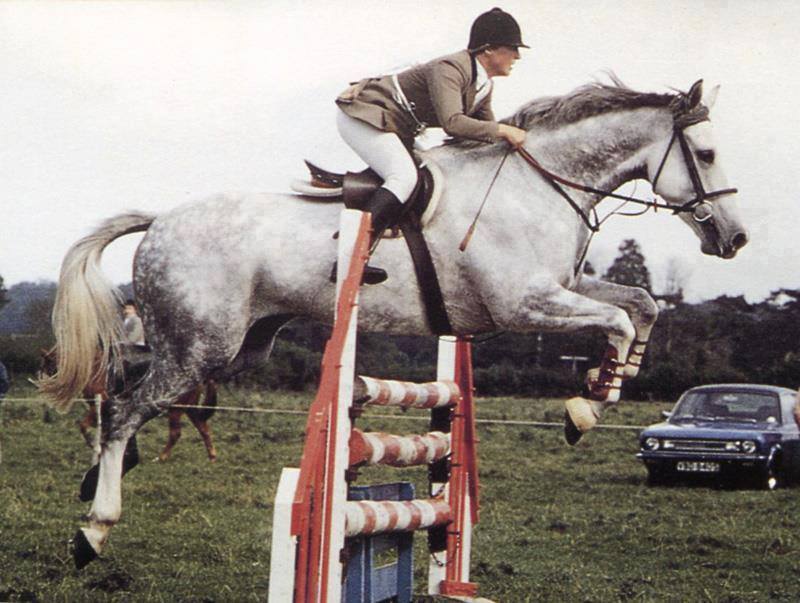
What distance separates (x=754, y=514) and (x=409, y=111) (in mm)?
6156

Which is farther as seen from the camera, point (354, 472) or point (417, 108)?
point (417, 108)

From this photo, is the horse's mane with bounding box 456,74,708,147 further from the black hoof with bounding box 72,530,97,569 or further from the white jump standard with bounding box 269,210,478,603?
the black hoof with bounding box 72,530,97,569

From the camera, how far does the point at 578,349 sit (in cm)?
1861

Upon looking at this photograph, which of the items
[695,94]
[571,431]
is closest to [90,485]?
[571,431]

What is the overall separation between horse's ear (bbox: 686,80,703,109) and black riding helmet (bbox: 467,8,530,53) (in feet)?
2.13

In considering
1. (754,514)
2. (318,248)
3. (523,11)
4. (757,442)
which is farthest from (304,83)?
(757,442)

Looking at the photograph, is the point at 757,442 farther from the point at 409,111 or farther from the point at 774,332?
the point at 409,111

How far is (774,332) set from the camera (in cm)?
1366

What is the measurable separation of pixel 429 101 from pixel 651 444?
7545 mm

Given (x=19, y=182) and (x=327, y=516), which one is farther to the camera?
(x=19, y=182)

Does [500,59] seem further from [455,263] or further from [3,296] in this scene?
[3,296]

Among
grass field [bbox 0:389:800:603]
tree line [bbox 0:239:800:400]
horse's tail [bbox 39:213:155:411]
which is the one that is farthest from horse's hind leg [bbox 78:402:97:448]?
horse's tail [bbox 39:213:155:411]

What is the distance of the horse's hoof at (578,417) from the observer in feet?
13.6

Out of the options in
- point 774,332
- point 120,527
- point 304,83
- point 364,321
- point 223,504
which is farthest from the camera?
point 774,332
